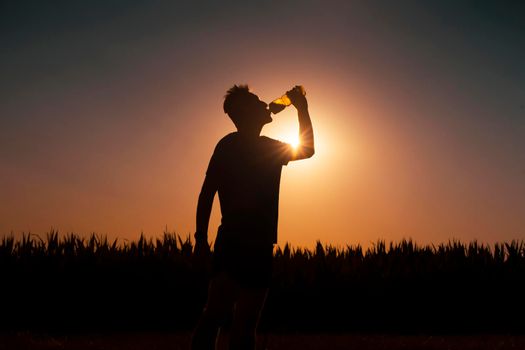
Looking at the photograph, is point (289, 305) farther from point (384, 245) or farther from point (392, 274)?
point (384, 245)

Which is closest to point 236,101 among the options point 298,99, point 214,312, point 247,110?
point 247,110

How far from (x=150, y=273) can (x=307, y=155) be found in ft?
16.1

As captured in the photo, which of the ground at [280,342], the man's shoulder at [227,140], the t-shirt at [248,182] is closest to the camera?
the t-shirt at [248,182]

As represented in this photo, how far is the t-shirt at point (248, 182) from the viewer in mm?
4016

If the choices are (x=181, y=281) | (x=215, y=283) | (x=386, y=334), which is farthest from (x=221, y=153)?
(x=386, y=334)

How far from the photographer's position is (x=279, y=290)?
849cm

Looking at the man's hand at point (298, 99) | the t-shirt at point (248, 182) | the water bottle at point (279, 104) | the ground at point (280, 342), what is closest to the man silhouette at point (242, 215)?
the t-shirt at point (248, 182)

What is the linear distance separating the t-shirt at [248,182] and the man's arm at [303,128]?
180 mm

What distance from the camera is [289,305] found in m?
8.52

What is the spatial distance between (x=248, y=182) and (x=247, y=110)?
1.70 ft

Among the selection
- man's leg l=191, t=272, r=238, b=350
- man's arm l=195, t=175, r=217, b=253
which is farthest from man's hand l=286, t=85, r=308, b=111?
man's leg l=191, t=272, r=238, b=350

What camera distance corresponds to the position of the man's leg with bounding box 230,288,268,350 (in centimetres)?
387

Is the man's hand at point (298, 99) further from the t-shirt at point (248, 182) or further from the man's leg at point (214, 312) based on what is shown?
the man's leg at point (214, 312)

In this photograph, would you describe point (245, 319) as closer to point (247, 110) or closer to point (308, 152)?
point (308, 152)
